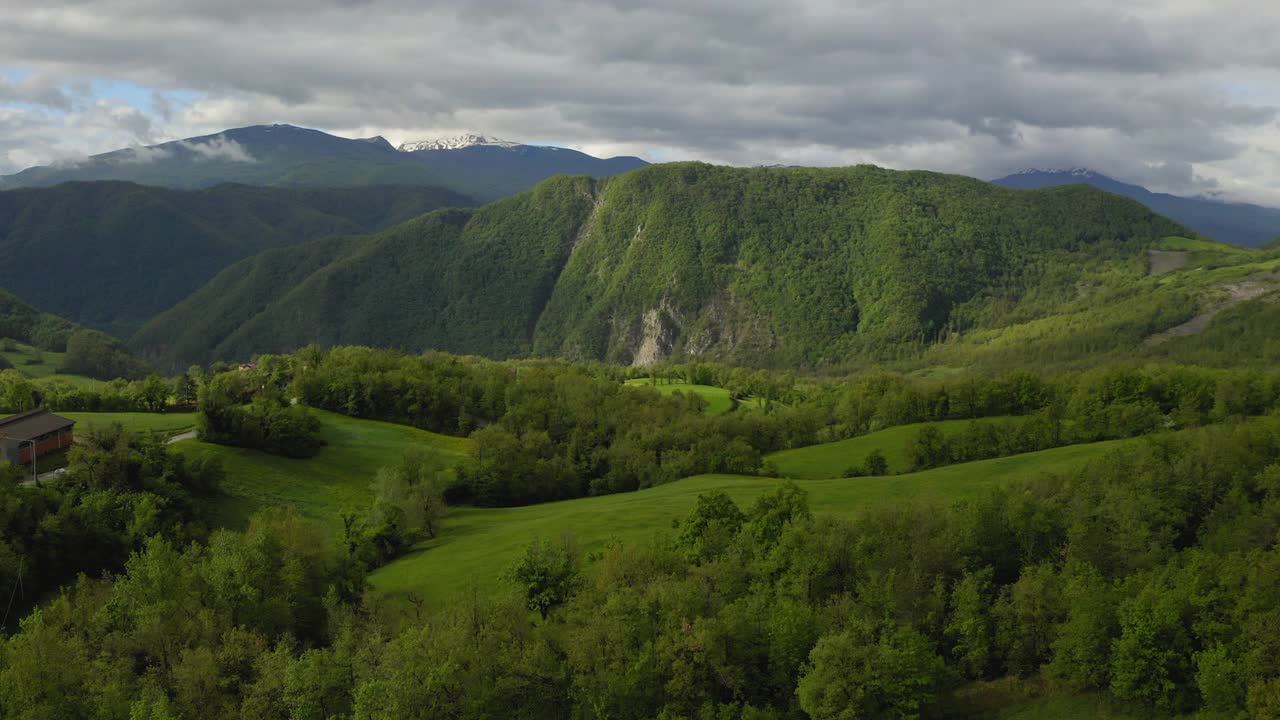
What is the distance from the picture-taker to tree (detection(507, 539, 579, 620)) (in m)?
49.9

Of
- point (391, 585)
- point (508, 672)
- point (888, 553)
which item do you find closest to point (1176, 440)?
point (888, 553)

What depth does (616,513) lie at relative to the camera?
74.3 meters

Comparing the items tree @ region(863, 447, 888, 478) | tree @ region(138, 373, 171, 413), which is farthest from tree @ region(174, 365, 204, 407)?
tree @ region(863, 447, 888, 478)

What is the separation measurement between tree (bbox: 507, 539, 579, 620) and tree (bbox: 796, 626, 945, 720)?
16640mm

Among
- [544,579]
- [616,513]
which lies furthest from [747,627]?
[616,513]

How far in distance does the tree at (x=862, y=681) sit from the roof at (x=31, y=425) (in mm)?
64608

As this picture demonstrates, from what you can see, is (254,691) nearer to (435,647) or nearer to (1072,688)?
(435,647)

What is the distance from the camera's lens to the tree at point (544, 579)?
1964 inches

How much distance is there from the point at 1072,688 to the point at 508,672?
1000 inches

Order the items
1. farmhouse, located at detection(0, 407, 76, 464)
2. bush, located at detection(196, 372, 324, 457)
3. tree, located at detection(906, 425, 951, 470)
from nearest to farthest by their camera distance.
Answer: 1. farmhouse, located at detection(0, 407, 76, 464)
2. bush, located at detection(196, 372, 324, 457)
3. tree, located at detection(906, 425, 951, 470)

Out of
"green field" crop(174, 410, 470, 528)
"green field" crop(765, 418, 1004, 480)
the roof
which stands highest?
the roof

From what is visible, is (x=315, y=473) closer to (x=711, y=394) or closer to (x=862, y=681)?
(x=862, y=681)

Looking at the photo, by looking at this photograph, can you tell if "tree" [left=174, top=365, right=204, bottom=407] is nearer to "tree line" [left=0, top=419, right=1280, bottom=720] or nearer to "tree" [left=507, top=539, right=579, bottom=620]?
"tree line" [left=0, top=419, right=1280, bottom=720]

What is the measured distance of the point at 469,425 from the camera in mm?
120000
